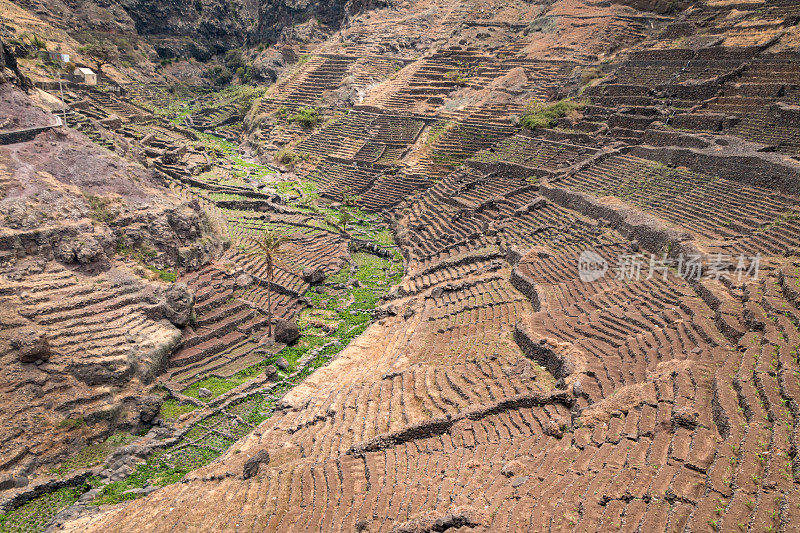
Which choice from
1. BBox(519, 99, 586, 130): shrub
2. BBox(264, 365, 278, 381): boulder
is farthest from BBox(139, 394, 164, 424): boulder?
BBox(519, 99, 586, 130): shrub

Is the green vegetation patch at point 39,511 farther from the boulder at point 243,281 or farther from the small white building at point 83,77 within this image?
the small white building at point 83,77

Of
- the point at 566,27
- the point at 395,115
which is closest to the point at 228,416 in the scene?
the point at 395,115

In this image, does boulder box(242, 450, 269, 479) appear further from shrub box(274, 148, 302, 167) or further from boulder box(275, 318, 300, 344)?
shrub box(274, 148, 302, 167)

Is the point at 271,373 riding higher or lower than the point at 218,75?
lower

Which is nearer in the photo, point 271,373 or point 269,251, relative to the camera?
point 271,373

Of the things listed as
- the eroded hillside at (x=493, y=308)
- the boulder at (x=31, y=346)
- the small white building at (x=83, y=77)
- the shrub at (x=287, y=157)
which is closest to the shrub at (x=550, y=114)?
the eroded hillside at (x=493, y=308)

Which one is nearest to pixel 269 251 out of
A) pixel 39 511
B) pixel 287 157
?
pixel 39 511

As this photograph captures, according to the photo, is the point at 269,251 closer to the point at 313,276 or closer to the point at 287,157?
the point at 313,276
